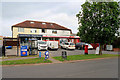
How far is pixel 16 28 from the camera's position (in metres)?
35.8

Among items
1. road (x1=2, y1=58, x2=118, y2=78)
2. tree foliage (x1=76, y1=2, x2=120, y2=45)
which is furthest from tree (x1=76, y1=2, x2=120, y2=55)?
road (x1=2, y1=58, x2=118, y2=78)

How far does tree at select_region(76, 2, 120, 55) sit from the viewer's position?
550 inches

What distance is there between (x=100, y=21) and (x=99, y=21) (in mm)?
125

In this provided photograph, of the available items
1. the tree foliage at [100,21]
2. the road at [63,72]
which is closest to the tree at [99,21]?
the tree foliage at [100,21]

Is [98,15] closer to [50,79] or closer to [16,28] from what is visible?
[50,79]

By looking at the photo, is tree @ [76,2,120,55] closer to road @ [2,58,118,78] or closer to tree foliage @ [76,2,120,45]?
tree foliage @ [76,2,120,45]

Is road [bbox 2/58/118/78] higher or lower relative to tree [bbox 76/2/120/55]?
lower

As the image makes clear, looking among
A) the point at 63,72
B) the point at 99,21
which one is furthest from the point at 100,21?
the point at 63,72

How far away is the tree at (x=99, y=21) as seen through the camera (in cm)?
1398

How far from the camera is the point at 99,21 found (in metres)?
14.5

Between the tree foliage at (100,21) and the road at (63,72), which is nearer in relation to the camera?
the road at (63,72)

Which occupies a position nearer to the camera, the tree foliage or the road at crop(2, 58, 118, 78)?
the road at crop(2, 58, 118, 78)

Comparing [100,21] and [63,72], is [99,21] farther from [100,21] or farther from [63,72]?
[63,72]

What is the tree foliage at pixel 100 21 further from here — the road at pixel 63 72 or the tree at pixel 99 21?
the road at pixel 63 72
